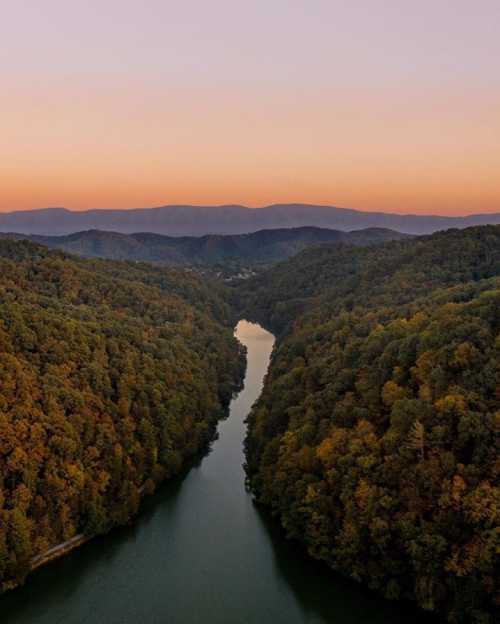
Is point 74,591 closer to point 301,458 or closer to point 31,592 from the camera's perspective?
point 31,592

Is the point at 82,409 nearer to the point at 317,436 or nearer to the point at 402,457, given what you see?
the point at 317,436

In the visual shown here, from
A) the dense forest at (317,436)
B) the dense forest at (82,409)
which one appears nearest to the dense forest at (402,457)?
the dense forest at (317,436)

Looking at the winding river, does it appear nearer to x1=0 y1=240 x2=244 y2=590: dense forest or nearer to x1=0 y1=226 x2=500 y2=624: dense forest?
x1=0 y1=226 x2=500 y2=624: dense forest

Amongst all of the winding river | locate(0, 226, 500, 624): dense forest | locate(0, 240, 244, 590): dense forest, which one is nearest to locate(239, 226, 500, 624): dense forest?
locate(0, 226, 500, 624): dense forest

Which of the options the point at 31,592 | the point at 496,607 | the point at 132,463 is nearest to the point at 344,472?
the point at 496,607

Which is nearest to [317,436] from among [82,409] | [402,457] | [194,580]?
[402,457]

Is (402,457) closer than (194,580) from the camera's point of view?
Yes
